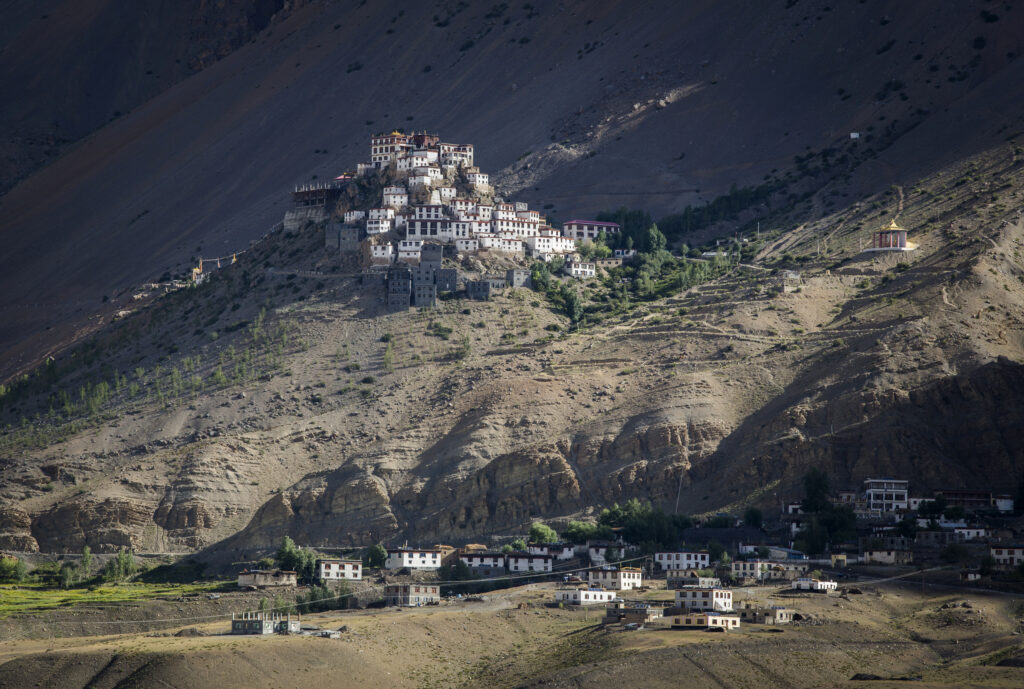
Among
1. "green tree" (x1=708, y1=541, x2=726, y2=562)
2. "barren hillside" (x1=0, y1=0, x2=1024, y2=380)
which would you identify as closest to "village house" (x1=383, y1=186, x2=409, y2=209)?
"barren hillside" (x1=0, y1=0, x2=1024, y2=380)

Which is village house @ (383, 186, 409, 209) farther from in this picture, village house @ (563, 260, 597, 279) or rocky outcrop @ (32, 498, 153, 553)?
rocky outcrop @ (32, 498, 153, 553)

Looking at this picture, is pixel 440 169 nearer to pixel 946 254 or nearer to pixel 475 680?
pixel 946 254

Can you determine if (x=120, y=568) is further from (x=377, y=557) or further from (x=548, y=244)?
(x=548, y=244)

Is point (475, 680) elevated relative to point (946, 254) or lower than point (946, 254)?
lower

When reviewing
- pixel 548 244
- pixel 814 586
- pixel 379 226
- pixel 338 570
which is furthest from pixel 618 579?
pixel 548 244

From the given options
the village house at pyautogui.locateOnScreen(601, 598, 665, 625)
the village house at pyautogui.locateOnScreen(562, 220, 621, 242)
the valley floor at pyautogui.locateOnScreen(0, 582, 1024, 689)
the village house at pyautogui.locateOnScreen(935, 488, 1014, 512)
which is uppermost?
the village house at pyautogui.locateOnScreen(562, 220, 621, 242)

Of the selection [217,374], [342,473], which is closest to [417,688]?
[342,473]

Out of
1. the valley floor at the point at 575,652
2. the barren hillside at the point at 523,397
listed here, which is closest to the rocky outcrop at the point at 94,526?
the barren hillside at the point at 523,397
